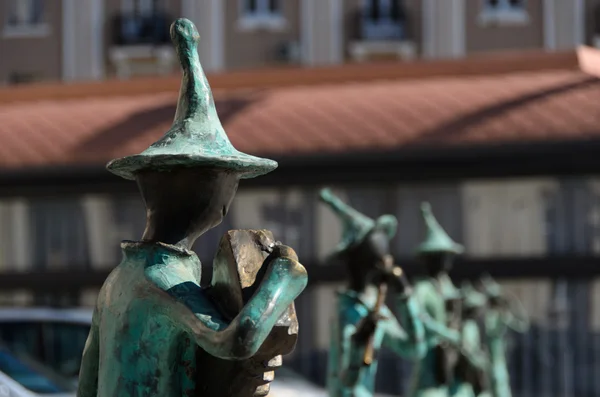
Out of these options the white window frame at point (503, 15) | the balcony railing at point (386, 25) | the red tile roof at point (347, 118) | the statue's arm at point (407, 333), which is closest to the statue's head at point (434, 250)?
the statue's arm at point (407, 333)

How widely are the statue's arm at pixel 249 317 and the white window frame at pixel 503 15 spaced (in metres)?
30.6

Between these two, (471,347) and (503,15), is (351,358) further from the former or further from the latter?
(503,15)

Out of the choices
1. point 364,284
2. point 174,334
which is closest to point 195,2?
point 364,284

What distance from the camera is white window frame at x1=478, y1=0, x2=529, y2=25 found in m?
32.9

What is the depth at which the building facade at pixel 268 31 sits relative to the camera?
3306 cm

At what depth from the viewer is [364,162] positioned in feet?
38.7

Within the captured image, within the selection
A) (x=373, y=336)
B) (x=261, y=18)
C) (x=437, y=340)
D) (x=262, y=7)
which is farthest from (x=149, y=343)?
(x=262, y=7)

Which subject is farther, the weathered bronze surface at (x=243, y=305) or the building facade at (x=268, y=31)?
the building facade at (x=268, y=31)

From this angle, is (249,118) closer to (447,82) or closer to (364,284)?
(447,82)

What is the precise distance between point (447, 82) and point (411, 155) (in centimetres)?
115

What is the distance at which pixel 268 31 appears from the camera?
34188mm

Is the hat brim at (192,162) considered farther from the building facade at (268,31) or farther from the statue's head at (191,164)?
the building facade at (268,31)

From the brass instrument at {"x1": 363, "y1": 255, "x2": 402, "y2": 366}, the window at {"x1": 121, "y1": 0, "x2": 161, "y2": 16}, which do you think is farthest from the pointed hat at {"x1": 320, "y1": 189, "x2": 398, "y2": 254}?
the window at {"x1": 121, "y1": 0, "x2": 161, "y2": 16}

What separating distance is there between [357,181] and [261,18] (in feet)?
74.0
